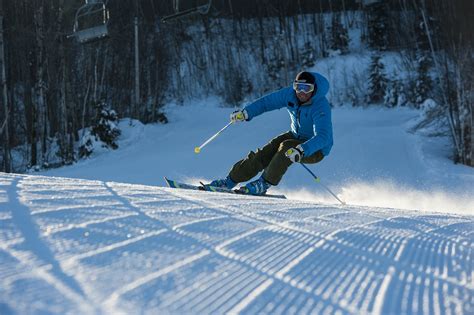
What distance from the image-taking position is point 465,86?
33.7 ft

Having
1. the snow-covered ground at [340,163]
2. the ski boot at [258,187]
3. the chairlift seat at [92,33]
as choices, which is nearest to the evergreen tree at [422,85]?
the snow-covered ground at [340,163]

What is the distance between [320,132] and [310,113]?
1.02 feet

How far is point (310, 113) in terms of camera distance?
4781 mm

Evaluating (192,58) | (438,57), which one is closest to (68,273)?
(438,57)

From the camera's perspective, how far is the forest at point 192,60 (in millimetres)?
11109

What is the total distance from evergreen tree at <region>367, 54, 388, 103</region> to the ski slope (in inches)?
750

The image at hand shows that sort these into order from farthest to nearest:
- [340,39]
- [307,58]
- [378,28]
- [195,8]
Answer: [340,39] → [378,28] → [307,58] → [195,8]

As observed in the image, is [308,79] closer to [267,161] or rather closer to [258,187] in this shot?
[267,161]

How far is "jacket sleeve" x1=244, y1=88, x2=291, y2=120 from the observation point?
16.6 feet

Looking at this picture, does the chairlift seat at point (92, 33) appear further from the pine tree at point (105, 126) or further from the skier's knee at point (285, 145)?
the skier's knee at point (285, 145)

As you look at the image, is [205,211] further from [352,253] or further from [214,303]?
[214,303]

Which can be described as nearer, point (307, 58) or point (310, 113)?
point (310, 113)

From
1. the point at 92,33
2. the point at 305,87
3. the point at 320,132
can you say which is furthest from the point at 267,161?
the point at 92,33

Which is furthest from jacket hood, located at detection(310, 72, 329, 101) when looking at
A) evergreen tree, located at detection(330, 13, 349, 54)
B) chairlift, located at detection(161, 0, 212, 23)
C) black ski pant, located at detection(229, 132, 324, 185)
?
evergreen tree, located at detection(330, 13, 349, 54)
